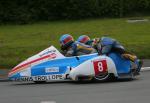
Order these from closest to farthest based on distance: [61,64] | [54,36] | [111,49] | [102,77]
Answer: [61,64] < [102,77] < [111,49] < [54,36]

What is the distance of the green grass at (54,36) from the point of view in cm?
2550

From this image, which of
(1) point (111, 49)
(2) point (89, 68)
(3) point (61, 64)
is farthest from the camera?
(1) point (111, 49)

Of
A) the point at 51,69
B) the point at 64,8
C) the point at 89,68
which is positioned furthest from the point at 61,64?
the point at 64,8

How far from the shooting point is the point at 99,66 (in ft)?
58.2

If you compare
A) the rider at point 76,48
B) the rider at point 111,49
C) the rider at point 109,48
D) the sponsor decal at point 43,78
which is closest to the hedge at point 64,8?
the rider at point 76,48

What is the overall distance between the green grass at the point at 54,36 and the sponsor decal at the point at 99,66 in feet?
21.5

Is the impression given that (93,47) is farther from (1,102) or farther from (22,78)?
(1,102)

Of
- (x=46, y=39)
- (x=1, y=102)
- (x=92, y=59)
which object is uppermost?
(x=46, y=39)

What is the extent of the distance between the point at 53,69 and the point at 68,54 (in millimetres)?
782

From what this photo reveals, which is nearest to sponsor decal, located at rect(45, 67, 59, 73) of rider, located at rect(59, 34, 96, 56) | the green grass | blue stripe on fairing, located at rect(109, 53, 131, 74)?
rider, located at rect(59, 34, 96, 56)

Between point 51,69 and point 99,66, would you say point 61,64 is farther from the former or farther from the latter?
point 99,66

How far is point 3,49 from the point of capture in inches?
1041

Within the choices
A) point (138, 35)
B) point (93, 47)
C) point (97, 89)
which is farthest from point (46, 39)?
point (97, 89)

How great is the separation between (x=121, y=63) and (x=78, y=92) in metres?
2.86
